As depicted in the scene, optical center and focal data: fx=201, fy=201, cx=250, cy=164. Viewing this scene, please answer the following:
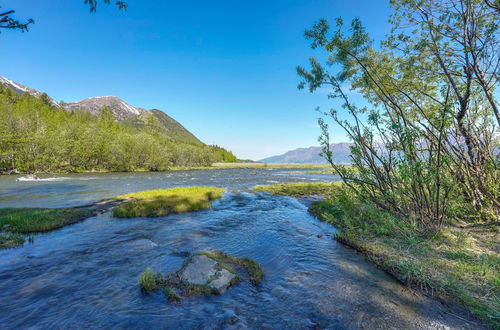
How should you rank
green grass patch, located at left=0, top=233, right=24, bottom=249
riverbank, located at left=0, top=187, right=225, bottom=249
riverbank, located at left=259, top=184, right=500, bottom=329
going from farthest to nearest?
riverbank, located at left=0, top=187, right=225, bottom=249
green grass patch, located at left=0, top=233, right=24, bottom=249
riverbank, located at left=259, top=184, right=500, bottom=329

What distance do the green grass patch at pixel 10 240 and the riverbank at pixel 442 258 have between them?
19236mm

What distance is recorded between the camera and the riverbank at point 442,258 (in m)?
6.44

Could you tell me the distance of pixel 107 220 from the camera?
16.6 meters

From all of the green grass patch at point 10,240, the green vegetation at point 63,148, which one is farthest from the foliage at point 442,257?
the green vegetation at point 63,148

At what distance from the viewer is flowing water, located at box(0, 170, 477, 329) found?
608 centimetres

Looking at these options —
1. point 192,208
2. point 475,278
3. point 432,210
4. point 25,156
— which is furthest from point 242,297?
point 25,156

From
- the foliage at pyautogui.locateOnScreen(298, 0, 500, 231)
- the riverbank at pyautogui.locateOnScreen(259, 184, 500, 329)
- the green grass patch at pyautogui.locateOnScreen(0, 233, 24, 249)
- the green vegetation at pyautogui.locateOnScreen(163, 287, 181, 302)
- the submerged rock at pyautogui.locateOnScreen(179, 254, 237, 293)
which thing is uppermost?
the foliage at pyautogui.locateOnScreen(298, 0, 500, 231)

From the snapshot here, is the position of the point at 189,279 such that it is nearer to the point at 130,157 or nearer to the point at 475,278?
the point at 475,278

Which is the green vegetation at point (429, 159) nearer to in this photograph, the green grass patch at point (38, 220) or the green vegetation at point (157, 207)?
the green vegetation at point (157, 207)

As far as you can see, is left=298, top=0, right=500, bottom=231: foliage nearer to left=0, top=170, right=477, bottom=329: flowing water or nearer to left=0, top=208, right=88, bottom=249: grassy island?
left=0, top=170, right=477, bottom=329: flowing water

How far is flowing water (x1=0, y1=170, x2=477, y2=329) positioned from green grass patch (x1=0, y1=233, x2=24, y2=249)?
0.62m

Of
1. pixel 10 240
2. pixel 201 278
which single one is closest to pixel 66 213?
pixel 10 240

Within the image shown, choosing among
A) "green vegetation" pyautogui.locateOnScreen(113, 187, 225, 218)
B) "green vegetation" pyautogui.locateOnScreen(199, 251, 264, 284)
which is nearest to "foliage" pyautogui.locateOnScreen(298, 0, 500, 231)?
"green vegetation" pyautogui.locateOnScreen(199, 251, 264, 284)

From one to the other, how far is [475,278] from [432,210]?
3800mm
